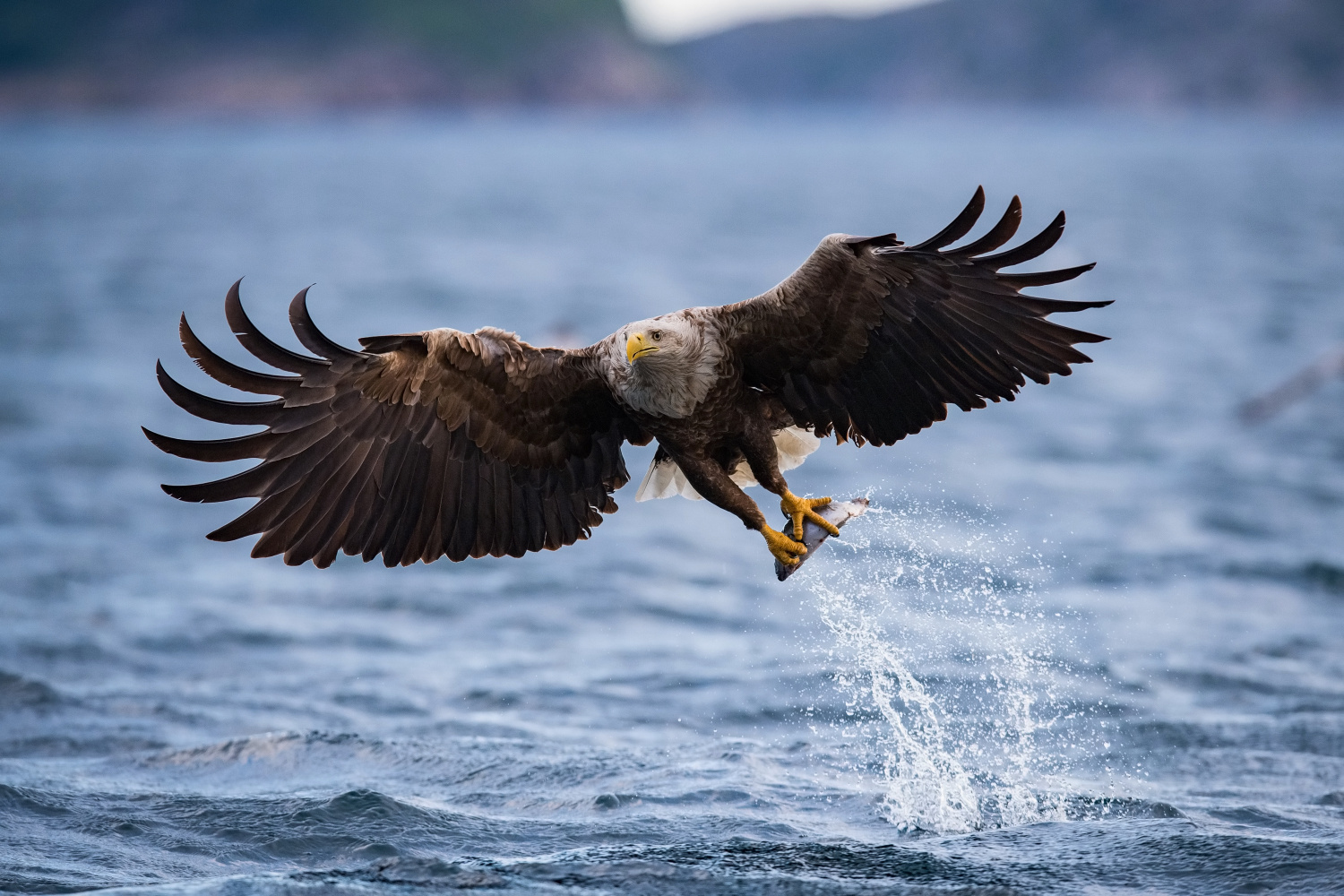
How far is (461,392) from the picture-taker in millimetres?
6492

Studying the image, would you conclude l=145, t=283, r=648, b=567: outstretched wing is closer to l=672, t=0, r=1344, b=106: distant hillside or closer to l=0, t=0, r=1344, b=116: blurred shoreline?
l=0, t=0, r=1344, b=116: blurred shoreline

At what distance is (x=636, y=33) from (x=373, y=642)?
145587 millimetres

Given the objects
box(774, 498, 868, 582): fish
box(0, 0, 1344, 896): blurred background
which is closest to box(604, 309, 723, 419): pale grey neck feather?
box(774, 498, 868, 582): fish

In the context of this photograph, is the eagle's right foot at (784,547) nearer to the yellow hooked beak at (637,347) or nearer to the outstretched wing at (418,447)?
the outstretched wing at (418,447)

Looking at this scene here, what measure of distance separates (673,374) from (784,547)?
37.5 inches

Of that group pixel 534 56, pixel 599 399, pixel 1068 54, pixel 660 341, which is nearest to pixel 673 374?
pixel 660 341

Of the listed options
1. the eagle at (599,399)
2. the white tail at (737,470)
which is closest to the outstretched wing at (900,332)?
the eagle at (599,399)

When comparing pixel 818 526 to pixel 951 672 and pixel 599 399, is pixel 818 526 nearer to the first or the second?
pixel 599 399

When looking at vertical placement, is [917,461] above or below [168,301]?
below

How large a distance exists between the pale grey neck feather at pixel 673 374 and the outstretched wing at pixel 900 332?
0.48ft

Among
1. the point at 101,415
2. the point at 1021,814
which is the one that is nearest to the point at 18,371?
the point at 101,415

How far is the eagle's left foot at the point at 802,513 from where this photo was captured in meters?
6.63

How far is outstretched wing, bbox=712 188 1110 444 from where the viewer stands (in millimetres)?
6074

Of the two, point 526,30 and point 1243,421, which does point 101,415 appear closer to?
point 1243,421
